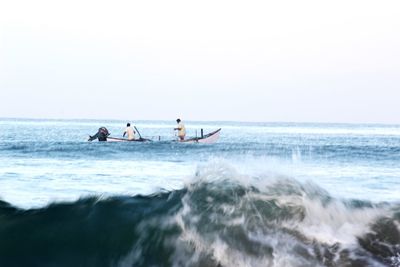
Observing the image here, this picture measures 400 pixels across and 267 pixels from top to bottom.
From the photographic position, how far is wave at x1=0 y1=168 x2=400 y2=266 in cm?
613

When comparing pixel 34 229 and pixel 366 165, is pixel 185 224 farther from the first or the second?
pixel 366 165

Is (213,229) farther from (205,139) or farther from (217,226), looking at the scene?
(205,139)

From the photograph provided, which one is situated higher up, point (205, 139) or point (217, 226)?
point (217, 226)

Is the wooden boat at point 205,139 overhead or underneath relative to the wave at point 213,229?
underneath

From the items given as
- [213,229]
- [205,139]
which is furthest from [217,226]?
[205,139]

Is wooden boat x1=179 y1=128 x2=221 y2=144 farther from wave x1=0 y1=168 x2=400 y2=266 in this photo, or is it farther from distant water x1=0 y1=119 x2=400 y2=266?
wave x1=0 y1=168 x2=400 y2=266

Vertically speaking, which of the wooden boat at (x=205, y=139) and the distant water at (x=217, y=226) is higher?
the distant water at (x=217, y=226)

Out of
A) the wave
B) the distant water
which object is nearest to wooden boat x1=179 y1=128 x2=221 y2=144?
the distant water

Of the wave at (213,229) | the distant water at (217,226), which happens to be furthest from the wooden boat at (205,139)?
the wave at (213,229)

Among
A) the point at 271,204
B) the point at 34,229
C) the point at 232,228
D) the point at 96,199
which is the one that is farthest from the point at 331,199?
the point at 34,229

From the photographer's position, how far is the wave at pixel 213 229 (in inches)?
241

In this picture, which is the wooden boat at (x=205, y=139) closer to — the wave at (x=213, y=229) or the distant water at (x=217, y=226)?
the distant water at (x=217, y=226)

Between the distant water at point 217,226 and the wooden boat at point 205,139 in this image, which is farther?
the wooden boat at point 205,139

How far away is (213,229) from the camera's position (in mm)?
6473
